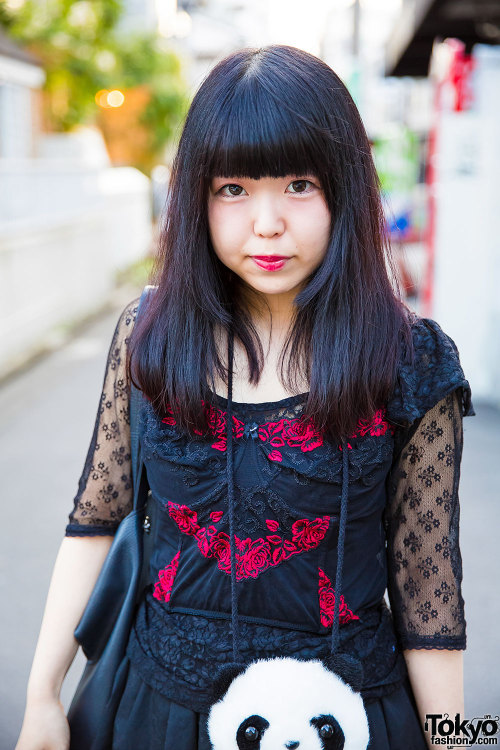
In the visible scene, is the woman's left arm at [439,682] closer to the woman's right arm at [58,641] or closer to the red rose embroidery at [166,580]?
the red rose embroidery at [166,580]

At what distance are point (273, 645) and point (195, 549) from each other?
20 cm

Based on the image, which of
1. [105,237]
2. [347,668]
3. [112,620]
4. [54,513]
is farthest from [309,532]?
[105,237]

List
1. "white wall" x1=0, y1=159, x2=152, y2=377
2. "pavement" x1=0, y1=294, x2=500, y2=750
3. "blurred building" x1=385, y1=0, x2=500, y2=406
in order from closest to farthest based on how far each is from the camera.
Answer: "pavement" x1=0, y1=294, x2=500, y2=750 → "blurred building" x1=385, y1=0, x2=500, y2=406 → "white wall" x1=0, y1=159, x2=152, y2=377

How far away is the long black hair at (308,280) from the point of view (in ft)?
4.16

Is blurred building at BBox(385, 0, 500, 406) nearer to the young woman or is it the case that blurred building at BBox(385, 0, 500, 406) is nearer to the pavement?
the pavement

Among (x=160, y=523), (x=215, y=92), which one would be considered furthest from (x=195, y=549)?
(x=215, y=92)

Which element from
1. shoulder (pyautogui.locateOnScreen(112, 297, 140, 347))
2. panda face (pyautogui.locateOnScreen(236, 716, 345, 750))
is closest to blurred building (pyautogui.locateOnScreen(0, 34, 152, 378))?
shoulder (pyautogui.locateOnScreen(112, 297, 140, 347))

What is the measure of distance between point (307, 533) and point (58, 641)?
A: 501 mm

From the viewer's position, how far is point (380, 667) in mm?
1389

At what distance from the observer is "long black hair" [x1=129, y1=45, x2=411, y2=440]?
1.27 m

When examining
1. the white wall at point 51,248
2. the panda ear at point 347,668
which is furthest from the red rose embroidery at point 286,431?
the white wall at point 51,248

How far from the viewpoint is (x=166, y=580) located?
1.44 m

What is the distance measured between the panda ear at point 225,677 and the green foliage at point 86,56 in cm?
1571

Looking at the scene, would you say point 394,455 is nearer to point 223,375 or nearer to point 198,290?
point 223,375
